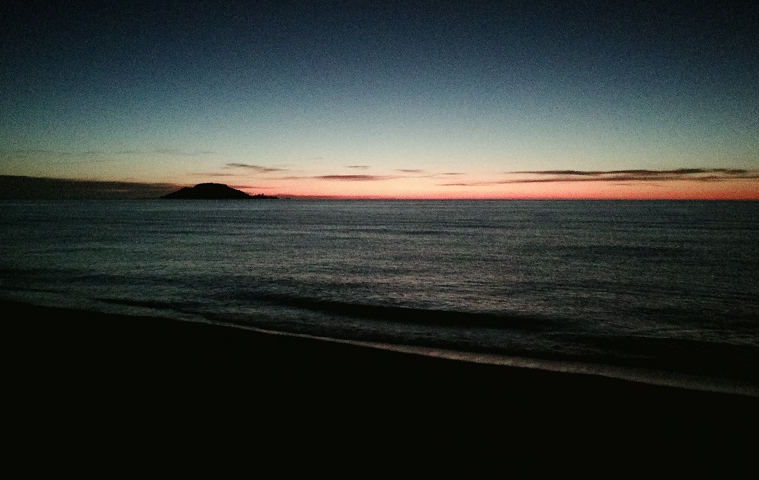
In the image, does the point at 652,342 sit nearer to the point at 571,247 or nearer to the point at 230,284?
the point at 230,284

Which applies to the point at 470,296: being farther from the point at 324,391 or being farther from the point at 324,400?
the point at 324,400

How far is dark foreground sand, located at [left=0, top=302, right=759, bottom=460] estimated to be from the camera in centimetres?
534

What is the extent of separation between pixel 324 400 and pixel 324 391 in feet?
1.20

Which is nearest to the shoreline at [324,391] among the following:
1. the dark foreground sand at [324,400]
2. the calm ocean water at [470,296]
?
the dark foreground sand at [324,400]

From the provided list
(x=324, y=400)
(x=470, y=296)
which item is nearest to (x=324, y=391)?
(x=324, y=400)

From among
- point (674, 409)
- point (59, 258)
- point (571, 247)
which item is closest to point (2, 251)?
point (59, 258)

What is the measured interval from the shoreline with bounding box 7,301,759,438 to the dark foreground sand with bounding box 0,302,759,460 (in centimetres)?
3

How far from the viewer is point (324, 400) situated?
6324 mm

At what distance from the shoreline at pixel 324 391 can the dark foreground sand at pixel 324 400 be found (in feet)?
0.09

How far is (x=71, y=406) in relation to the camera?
232 inches

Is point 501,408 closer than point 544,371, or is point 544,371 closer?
point 501,408

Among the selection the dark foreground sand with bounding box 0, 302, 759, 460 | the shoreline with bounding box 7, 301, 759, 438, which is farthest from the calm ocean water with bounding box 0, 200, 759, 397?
the dark foreground sand with bounding box 0, 302, 759, 460

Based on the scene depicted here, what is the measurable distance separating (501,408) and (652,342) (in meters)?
8.99

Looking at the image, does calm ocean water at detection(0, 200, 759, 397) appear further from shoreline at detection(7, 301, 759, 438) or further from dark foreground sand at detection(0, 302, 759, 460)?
dark foreground sand at detection(0, 302, 759, 460)
